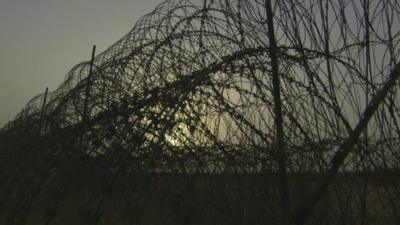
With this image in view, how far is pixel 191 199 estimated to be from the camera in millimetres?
2314

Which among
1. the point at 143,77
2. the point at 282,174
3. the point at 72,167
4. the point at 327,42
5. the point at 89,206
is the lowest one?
the point at 89,206

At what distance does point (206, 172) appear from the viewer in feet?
8.14

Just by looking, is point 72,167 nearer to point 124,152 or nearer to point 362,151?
point 124,152

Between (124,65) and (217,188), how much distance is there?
1221 millimetres

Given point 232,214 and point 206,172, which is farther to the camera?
point 232,214

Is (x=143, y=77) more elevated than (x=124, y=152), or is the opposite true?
(x=143, y=77)

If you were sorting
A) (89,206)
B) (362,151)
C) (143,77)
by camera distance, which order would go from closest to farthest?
(89,206) → (362,151) → (143,77)

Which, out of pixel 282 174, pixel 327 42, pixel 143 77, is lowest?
pixel 282 174

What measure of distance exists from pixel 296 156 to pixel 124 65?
1576 millimetres

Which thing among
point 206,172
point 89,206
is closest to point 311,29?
point 206,172

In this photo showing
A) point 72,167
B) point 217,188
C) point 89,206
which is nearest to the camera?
point 89,206

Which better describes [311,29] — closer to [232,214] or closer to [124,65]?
[232,214]

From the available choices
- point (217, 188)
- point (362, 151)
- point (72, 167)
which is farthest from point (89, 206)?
point (217, 188)

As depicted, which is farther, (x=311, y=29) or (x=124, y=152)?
(x=311, y=29)
